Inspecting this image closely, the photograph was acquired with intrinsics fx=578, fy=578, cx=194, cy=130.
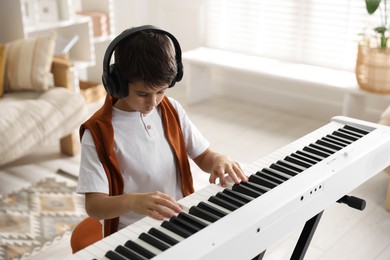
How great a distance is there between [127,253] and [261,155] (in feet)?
8.59

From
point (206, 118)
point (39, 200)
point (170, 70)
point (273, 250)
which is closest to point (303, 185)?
point (170, 70)

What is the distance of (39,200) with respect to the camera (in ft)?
10.6

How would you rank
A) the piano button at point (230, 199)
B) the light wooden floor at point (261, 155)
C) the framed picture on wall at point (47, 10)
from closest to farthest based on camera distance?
1. the piano button at point (230, 199)
2. the light wooden floor at point (261, 155)
3. the framed picture on wall at point (47, 10)

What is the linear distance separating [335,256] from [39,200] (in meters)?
1.63

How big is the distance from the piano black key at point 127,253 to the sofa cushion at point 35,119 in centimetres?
208

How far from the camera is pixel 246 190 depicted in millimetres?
1530

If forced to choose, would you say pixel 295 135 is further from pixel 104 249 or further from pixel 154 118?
pixel 104 249

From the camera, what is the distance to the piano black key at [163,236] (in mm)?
1283

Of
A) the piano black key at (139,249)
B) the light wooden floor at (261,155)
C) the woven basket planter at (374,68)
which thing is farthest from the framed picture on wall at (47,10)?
the piano black key at (139,249)

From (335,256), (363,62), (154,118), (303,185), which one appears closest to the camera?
(303,185)

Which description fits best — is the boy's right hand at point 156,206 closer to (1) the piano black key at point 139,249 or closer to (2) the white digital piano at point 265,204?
(2) the white digital piano at point 265,204

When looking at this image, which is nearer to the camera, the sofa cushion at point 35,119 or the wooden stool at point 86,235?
the wooden stool at point 86,235

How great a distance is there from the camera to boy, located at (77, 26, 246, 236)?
153 centimetres

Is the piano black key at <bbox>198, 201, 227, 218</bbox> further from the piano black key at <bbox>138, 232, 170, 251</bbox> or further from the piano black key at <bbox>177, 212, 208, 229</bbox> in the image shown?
the piano black key at <bbox>138, 232, 170, 251</bbox>
